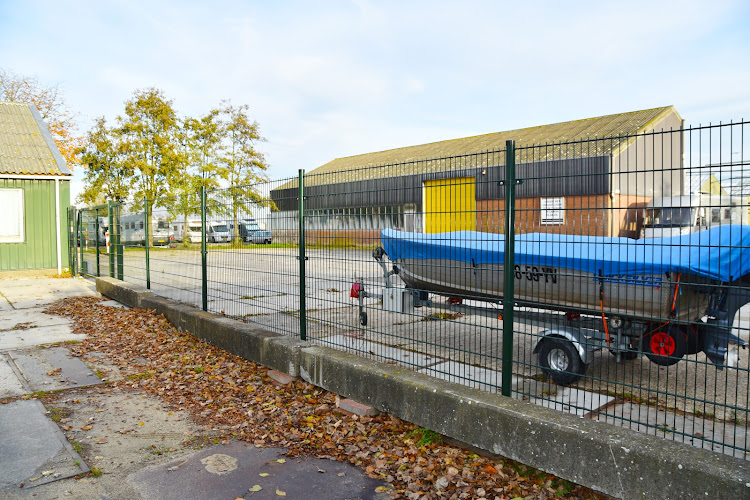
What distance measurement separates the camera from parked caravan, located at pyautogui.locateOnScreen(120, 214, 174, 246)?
9086mm

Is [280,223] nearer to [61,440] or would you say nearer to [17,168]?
[61,440]

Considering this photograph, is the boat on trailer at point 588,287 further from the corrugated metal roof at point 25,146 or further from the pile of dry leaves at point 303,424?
the corrugated metal roof at point 25,146

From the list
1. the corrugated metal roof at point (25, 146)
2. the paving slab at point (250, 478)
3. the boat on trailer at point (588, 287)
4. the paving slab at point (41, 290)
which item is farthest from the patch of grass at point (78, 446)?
the corrugated metal roof at point (25, 146)

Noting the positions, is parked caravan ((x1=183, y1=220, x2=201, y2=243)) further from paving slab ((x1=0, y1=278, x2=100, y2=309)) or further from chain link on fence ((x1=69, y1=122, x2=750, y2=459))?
paving slab ((x1=0, y1=278, x2=100, y2=309))

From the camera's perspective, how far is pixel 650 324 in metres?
4.73

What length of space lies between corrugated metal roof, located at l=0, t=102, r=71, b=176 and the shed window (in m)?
0.65

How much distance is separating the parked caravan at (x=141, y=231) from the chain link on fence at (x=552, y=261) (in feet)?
6.15

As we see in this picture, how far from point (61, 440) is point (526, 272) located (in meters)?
4.39

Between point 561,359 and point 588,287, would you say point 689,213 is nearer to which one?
point 588,287

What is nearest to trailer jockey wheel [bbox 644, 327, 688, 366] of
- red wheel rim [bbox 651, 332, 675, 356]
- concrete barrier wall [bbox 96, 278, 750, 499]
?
red wheel rim [bbox 651, 332, 675, 356]

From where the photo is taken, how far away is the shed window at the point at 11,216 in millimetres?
15266

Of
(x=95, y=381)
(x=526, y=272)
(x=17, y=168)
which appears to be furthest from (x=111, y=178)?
(x=526, y=272)

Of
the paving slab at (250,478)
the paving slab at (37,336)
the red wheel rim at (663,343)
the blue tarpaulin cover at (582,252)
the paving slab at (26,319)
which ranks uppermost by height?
the blue tarpaulin cover at (582,252)

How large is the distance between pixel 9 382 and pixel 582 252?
613 centimetres
